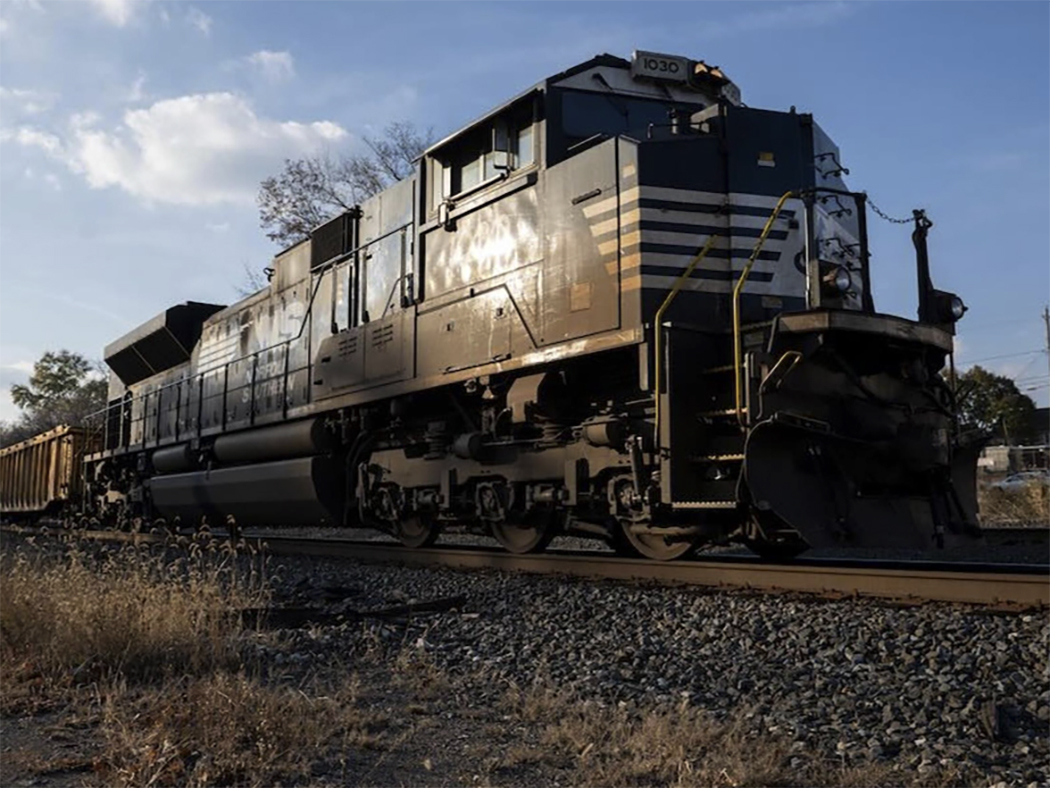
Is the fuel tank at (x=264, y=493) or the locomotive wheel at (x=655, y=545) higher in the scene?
the fuel tank at (x=264, y=493)

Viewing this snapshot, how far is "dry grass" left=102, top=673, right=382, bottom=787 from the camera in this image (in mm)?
2809

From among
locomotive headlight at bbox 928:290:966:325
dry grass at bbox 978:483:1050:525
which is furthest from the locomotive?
dry grass at bbox 978:483:1050:525

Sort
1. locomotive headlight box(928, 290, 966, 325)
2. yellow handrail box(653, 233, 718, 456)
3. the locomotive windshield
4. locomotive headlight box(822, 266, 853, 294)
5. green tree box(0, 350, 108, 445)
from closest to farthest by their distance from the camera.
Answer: yellow handrail box(653, 233, 718, 456) → locomotive headlight box(822, 266, 853, 294) → locomotive headlight box(928, 290, 966, 325) → the locomotive windshield → green tree box(0, 350, 108, 445)

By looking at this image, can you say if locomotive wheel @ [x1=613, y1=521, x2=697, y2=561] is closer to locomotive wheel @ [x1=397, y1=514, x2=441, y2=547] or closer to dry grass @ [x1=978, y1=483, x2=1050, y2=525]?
locomotive wheel @ [x1=397, y1=514, x2=441, y2=547]

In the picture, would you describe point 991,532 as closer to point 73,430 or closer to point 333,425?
point 333,425

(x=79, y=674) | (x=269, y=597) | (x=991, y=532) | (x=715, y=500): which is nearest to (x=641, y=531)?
(x=715, y=500)

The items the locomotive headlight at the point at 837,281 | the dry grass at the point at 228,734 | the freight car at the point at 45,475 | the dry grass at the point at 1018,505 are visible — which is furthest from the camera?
the freight car at the point at 45,475

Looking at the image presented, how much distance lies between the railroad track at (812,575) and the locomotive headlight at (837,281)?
190cm

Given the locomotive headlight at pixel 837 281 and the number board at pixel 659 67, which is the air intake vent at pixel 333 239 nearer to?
the number board at pixel 659 67

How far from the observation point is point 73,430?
20.2 meters

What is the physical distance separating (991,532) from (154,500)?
12.3 m

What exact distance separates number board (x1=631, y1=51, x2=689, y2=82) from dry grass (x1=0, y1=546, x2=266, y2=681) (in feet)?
17.1

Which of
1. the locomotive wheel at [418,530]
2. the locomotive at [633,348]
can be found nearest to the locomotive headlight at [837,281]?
the locomotive at [633,348]

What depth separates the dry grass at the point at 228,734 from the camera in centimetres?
281
